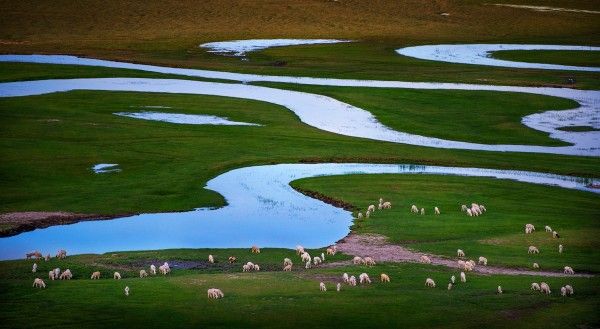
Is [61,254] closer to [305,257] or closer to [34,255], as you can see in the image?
[34,255]

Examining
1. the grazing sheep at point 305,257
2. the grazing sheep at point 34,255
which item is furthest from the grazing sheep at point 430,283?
the grazing sheep at point 34,255

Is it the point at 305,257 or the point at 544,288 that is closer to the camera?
the point at 544,288

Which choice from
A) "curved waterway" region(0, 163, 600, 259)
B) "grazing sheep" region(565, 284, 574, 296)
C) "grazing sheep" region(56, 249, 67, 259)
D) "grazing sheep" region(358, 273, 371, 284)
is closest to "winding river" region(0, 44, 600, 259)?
"curved waterway" region(0, 163, 600, 259)

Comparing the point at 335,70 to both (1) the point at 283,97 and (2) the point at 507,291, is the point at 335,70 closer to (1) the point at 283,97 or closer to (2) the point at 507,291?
(1) the point at 283,97

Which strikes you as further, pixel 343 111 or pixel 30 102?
pixel 343 111

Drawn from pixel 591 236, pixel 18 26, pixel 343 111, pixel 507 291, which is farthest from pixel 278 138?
pixel 18 26

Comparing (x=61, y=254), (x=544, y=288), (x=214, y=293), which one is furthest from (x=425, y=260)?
(x=61, y=254)

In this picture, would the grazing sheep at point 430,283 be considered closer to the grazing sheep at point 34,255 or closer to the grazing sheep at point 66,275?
the grazing sheep at point 66,275
